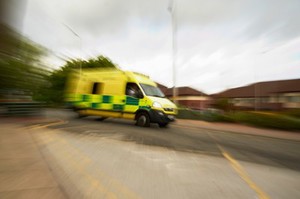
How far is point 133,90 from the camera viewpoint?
36.1ft

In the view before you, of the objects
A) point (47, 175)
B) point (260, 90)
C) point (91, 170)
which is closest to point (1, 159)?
point (47, 175)

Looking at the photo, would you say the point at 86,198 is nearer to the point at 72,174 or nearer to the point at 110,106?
the point at 72,174

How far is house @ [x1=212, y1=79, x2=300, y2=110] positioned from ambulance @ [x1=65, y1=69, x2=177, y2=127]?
2306cm

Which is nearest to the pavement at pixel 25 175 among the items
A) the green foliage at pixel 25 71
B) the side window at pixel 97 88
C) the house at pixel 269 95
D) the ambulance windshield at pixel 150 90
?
the ambulance windshield at pixel 150 90

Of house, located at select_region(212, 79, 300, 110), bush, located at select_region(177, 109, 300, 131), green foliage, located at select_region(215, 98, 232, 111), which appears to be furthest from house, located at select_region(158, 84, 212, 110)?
bush, located at select_region(177, 109, 300, 131)

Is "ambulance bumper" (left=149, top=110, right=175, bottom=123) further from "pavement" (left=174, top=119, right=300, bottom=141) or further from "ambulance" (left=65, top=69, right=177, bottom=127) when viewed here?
"pavement" (left=174, top=119, right=300, bottom=141)

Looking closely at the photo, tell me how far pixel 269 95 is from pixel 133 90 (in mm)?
35623

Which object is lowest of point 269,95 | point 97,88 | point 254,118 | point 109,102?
point 254,118

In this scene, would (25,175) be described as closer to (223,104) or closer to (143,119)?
(143,119)

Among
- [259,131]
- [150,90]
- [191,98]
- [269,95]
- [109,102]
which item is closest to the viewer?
[150,90]

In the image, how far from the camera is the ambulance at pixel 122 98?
34.6ft

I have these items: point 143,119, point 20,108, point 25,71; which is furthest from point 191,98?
point 20,108

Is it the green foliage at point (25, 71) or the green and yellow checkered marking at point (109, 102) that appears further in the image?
the green foliage at point (25, 71)

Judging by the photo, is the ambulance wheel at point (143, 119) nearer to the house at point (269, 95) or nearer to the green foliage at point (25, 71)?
the green foliage at point (25, 71)
